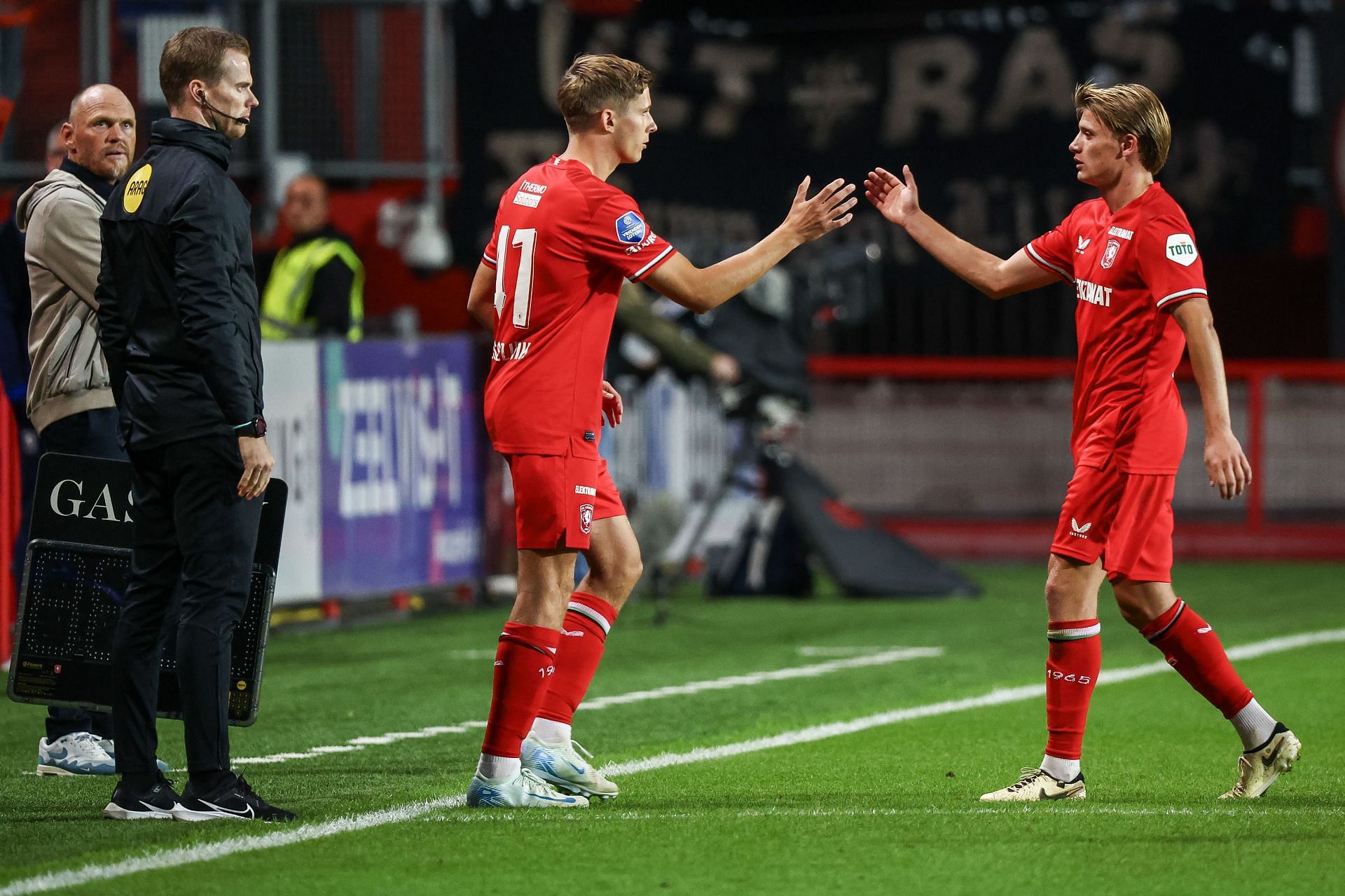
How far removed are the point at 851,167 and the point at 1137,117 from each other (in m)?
10.7

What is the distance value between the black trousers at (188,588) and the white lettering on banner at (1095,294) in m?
2.53

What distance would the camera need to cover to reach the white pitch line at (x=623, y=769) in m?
5.44

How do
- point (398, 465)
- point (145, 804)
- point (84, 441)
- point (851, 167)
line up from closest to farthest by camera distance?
point (145, 804) < point (84, 441) < point (398, 465) < point (851, 167)

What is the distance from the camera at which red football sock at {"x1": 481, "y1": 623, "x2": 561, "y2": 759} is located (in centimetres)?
627

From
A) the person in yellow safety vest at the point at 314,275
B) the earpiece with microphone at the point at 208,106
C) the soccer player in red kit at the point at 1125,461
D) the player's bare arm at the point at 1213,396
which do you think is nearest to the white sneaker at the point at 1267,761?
the soccer player in red kit at the point at 1125,461

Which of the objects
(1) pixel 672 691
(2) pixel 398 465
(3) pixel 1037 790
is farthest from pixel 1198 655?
(2) pixel 398 465

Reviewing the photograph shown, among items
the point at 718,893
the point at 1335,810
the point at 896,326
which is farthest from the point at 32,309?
the point at 896,326

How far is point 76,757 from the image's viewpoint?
732 centimetres

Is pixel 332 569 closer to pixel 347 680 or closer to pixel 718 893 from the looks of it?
pixel 347 680

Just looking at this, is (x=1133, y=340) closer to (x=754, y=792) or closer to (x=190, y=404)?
(x=754, y=792)

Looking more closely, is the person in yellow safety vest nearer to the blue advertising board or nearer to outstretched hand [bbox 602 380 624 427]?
the blue advertising board

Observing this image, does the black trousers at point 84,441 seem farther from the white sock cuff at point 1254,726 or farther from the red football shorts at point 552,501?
the white sock cuff at point 1254,726

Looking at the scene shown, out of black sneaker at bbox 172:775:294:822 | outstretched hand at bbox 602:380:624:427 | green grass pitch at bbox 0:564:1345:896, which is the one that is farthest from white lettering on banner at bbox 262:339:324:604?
black sneaker at bbox 172:775:294:822

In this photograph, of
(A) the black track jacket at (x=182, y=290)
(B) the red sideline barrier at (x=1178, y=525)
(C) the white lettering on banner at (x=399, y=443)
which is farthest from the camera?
(B) the red sideline barrier at (x=1178, y=525)
